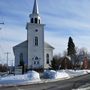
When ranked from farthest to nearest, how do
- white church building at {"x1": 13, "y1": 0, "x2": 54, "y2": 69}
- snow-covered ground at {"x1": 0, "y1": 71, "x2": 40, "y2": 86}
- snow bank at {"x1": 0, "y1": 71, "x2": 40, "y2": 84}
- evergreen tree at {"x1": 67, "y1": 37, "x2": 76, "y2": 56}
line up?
evergreen tree at {"x1": 67, "y1": 37, "x2": 76, "y2": 56}, white church building at {"x1": 13, "y1": 0, "x2": 54, "y2": 69}, snow bank at {"x1": 0, "y1": 71, "x2": 40, "y2": 84}, snow-covered ground at {"x1": 0, "y1": 71, "x2": 40, "y2": 86}

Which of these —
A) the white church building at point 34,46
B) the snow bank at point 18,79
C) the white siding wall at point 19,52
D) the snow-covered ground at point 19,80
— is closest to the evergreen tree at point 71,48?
the white church building at point 34,46

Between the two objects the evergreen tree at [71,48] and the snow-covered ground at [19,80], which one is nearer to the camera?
the snow-covered ground at [19,80]

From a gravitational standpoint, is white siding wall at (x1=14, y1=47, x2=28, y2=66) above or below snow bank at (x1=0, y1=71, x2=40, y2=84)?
above

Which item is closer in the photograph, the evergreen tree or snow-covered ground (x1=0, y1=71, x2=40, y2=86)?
snow-covered ground (x1=0, y1=71, x2=40, y2=86)

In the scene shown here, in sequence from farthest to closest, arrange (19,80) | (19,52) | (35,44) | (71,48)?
1. (71,48)
2. (19,52)
3. (35,44)
4. (19,80)

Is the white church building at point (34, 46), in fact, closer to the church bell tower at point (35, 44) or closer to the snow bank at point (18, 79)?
the church bell tower at point (35, 44)

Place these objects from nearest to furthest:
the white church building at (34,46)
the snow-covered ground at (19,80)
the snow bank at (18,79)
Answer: the snow-covered ground at (19,80) → the snow bank at (18,79) → the white church building at (34,46)

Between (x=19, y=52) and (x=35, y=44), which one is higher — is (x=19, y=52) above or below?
below

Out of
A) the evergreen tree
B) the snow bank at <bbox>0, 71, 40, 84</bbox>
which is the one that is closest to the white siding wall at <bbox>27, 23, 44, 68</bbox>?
the evergreen tree

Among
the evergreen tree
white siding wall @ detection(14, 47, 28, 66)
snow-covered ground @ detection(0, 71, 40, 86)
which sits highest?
the evergreen tree

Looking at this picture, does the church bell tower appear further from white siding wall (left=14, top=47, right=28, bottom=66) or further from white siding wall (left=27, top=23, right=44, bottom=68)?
white siding wall (left=14, top=47, right=28, bottom=66)

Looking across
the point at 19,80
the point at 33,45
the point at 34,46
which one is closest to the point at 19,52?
the point at 33,45

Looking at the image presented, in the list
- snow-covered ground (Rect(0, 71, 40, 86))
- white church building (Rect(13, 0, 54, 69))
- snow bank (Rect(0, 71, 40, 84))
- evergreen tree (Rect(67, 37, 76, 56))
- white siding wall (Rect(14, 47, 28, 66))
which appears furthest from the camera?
evergreen tree (Rect(67, 37, 76, 56))

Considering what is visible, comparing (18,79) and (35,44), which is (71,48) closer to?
(35,44)
